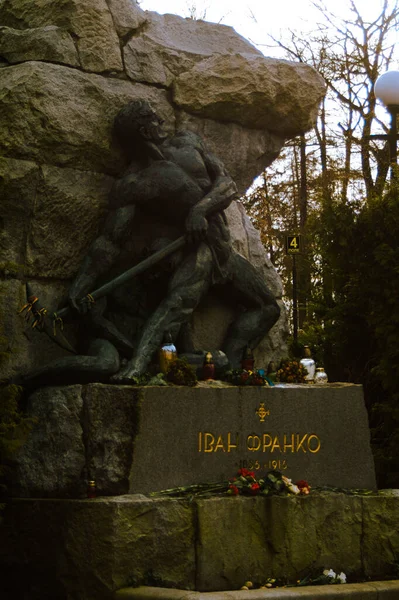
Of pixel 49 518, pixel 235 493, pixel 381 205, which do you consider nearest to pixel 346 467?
pixel 235 493

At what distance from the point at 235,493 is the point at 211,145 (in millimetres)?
3222

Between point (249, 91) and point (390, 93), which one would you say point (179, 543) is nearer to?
point (249, 91)

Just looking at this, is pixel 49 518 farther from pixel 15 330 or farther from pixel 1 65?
pixel 1 65

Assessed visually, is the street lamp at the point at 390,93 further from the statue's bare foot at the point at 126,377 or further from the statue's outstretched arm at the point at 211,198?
the statue's bare foot at the point at 126,377

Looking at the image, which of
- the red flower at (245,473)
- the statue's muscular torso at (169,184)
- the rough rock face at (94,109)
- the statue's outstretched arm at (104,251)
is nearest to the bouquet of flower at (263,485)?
the red flower at (245,473)

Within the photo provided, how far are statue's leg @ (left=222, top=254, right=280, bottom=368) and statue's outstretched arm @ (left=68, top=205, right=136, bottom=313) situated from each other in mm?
933

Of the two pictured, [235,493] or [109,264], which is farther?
[109,264]

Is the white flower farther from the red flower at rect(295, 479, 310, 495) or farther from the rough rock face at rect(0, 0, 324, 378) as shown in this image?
the rough rock face at rect(0, 0, 324, 378)

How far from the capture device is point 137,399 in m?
6.94

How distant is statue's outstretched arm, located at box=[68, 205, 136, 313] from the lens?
7.69 metres

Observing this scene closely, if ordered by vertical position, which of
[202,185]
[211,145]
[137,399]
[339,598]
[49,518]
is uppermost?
[211,145]

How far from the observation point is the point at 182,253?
8055 millimetres

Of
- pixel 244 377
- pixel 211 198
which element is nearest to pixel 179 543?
pixel 244 377

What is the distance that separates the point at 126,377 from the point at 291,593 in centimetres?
179
